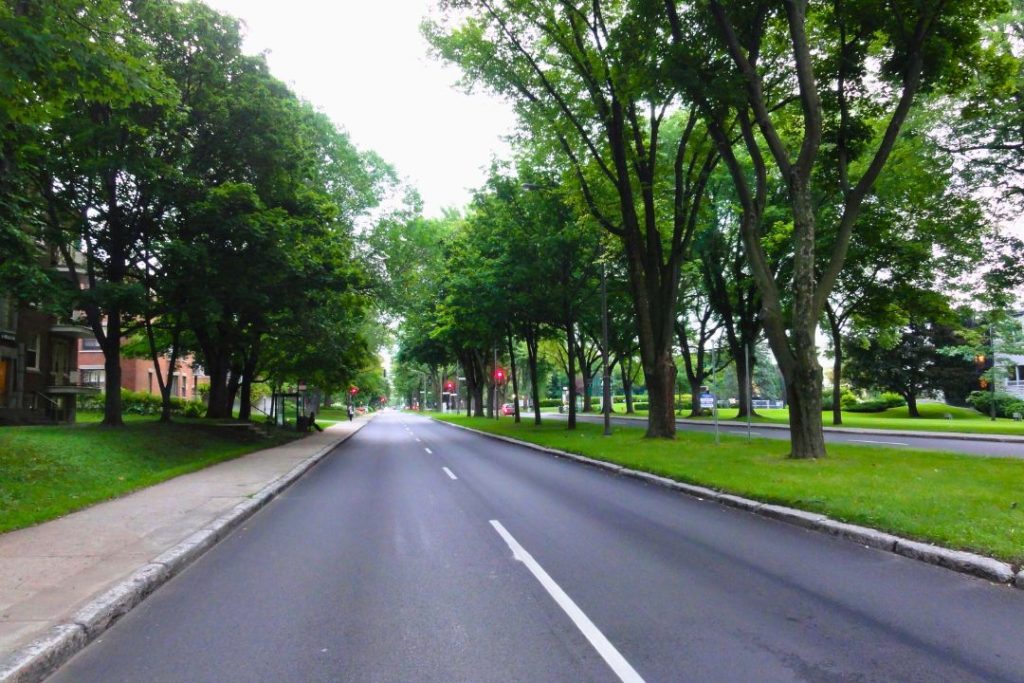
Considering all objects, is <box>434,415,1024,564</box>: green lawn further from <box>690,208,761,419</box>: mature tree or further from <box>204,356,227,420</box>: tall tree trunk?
<box>204,356,227,420</box>: tall tree trunk

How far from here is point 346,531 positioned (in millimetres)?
9031

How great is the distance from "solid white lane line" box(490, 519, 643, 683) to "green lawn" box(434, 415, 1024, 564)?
13.1 feet

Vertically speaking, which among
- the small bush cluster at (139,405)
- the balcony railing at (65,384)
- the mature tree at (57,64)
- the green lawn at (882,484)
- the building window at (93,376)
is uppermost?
the mature tree at (57,64)

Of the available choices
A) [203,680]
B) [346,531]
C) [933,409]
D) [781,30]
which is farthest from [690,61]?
[933,409]

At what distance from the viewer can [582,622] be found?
5176mm

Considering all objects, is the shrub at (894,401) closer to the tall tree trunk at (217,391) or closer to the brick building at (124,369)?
the tall tree trunk at (217,391)

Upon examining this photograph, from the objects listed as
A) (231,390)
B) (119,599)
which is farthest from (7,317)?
(119,599)

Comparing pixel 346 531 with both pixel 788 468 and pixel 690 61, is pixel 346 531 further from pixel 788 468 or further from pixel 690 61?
pixel 690 61

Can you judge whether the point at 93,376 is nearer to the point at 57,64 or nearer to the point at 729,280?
the point at 729,280

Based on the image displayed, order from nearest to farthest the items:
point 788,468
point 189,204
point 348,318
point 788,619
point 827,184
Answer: point 788,619, point 788,468, point 827,184, point 189,204, point 348,318

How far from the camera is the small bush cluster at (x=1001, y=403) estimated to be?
4702 cm

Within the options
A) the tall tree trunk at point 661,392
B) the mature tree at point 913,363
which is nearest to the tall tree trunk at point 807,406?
the tall tree trunk at point 661,392

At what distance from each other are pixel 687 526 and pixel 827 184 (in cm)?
1198

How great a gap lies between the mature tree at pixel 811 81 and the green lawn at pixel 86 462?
12741mm
